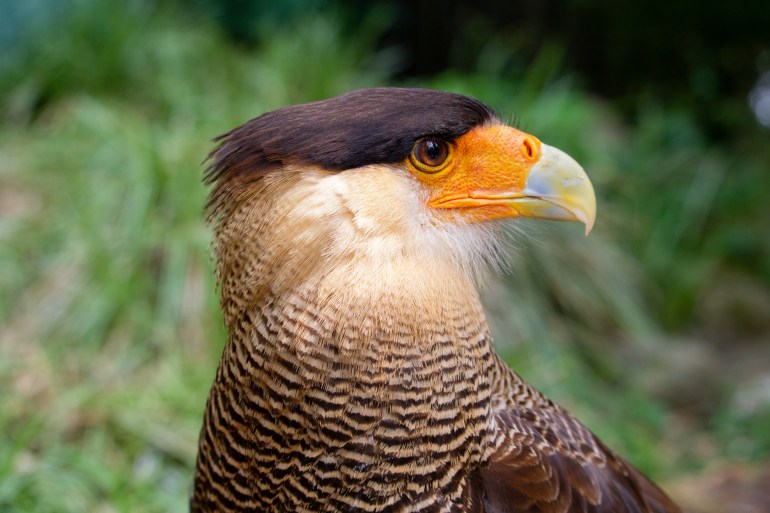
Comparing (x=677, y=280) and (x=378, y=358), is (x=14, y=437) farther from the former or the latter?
(x=677, y=280)

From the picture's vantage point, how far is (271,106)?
5.61 meters

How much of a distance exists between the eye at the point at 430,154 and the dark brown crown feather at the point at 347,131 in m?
0.02

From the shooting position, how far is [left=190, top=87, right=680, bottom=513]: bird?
67.4 inches

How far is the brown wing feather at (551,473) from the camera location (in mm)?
1791

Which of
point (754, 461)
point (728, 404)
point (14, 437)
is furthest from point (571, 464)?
point (728, 404)

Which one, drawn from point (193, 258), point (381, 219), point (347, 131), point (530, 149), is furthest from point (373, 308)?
point (193, 258)

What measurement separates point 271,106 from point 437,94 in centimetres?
395

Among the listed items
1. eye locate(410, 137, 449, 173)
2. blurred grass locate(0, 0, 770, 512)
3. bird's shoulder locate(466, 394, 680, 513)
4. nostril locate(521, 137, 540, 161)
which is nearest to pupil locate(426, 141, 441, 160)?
eye locate(410, 137, 449, 173)

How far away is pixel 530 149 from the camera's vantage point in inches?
74.6

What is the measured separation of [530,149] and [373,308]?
569 millimetres

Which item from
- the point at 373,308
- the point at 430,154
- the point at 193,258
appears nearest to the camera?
the point at 373,308

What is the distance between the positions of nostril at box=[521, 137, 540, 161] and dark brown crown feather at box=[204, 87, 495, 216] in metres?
0.15

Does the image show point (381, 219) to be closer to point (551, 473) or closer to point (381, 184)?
point (381, 184)

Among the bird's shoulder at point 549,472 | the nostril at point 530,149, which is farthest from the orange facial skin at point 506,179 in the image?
the bird's shoulder at point 549,472
